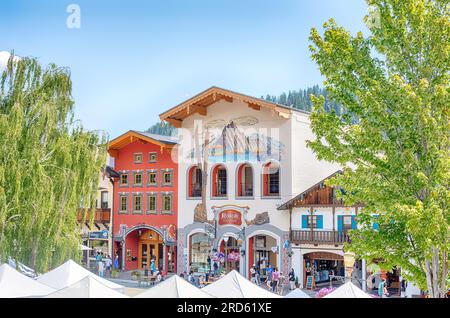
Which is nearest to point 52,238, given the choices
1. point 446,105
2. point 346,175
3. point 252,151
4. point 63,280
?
point 63,280

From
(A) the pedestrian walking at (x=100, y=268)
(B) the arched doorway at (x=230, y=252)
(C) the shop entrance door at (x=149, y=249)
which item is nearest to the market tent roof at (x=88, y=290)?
(B) the arched doorway at (x=230, y=252)

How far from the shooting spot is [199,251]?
114ft

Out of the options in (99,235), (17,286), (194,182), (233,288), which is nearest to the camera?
(233,288)

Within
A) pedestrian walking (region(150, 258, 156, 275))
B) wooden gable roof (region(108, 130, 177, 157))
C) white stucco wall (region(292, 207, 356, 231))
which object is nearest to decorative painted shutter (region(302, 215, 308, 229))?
white stucco wall (region(292, 207, 356, 231))

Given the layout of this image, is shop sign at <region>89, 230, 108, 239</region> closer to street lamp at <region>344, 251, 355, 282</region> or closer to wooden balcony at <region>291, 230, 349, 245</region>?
wooden balcony at <region>291, 230, 349, 245</region>

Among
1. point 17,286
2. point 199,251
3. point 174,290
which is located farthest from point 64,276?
point 199,251

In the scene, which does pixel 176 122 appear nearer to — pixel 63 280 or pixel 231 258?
pixel 231 258

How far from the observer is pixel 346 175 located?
11.8 metres

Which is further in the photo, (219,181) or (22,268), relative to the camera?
(219,181)

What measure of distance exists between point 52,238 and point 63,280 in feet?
9.14

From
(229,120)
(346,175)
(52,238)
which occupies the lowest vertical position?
(52,238)

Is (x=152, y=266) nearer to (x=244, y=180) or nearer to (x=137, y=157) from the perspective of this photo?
(x=137, y=157)

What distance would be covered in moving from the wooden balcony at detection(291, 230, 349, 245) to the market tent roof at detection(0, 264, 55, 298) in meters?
17.2

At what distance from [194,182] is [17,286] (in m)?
22.1
